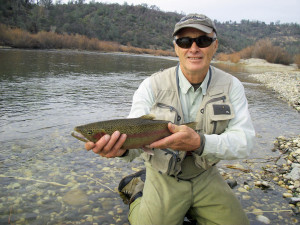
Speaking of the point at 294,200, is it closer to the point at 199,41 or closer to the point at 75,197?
the point at 199,41

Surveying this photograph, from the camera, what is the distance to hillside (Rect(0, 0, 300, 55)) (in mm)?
49312

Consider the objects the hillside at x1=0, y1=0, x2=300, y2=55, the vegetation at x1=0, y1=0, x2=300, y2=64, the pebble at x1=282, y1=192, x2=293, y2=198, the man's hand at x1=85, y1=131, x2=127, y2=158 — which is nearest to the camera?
the man's hand at x1=85, y1=131, x2=127, y2=158

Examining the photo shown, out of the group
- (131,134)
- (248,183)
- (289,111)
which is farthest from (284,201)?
(289,111)

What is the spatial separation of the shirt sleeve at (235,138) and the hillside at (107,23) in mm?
48595

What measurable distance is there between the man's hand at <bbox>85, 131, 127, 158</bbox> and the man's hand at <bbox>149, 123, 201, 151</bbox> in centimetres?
31

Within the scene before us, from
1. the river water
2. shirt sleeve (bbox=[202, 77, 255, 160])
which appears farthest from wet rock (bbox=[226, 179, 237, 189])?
shirt sleeve (bbox=[202, 77, 255, 160])

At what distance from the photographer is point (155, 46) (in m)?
77.4

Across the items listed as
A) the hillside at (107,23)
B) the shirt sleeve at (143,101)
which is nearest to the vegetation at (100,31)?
the hillside at (107,23)

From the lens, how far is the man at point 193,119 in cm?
278

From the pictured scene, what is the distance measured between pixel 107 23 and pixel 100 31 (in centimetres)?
1208

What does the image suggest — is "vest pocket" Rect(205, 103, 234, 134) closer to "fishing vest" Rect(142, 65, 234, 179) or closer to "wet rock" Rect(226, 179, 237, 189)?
"fishing vest" Rect(142, 65, 234, 179)

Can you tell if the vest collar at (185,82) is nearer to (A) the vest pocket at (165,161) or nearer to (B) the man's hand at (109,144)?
(A) the vest pocket at (165,161)

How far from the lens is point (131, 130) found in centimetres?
239

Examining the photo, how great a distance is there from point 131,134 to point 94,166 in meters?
2.52
